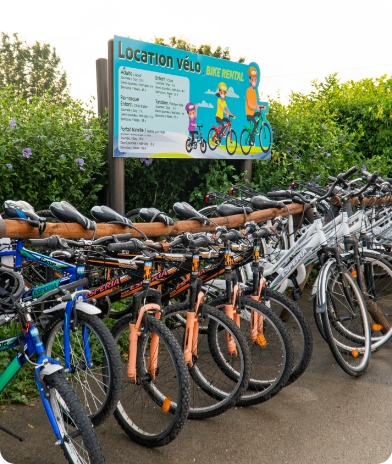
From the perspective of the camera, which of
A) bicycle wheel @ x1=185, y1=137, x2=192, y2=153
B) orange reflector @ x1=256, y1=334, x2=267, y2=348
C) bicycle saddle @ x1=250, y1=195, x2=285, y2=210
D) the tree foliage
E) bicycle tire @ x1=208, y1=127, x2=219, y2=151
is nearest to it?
orange reflector @ x1=256, y1=334, x2=267, y2=348

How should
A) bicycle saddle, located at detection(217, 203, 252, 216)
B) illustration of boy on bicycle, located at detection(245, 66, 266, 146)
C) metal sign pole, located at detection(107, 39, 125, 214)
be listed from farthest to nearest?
illustration of boy on bicycle, located at detection(245, 66, 266, 146), metal sign pole, located at detection(107, 39, 125, 214), bicycle saddle, located at detection(217, 203, 252, 216)

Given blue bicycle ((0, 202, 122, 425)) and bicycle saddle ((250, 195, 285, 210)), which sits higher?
bicycle saddle ((250, 195, 285, 210))

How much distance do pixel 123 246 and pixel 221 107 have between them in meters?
3.70

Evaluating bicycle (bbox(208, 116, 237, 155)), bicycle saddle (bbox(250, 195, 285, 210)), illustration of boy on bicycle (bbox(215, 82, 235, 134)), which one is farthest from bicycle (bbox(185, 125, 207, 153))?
bicycle saddle (bbox(250, 195, 285, 210))

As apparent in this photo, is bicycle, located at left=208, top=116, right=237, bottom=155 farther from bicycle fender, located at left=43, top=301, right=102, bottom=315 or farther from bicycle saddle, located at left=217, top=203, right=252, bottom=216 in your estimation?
A: bicycle fender, located at left=43, top=301, right=102, bottom=315

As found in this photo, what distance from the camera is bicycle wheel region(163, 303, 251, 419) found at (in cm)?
328

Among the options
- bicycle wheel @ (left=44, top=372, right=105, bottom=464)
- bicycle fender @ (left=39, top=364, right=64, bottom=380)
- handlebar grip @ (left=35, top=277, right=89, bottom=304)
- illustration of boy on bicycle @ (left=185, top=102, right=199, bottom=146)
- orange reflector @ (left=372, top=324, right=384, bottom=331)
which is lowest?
orange reflector @ (left=372, top=324, right=384, bottom=331)

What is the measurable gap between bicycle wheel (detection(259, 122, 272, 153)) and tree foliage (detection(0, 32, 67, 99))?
121ft

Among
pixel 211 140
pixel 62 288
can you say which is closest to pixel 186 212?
pixel 62 288

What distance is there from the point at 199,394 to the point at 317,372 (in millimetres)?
1073

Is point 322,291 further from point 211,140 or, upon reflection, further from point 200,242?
point 211,140

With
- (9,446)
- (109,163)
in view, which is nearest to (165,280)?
(9,446)

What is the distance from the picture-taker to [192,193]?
6520 millimetres

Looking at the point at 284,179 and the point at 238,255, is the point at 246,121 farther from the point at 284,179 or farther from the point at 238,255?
the point at 238,255
